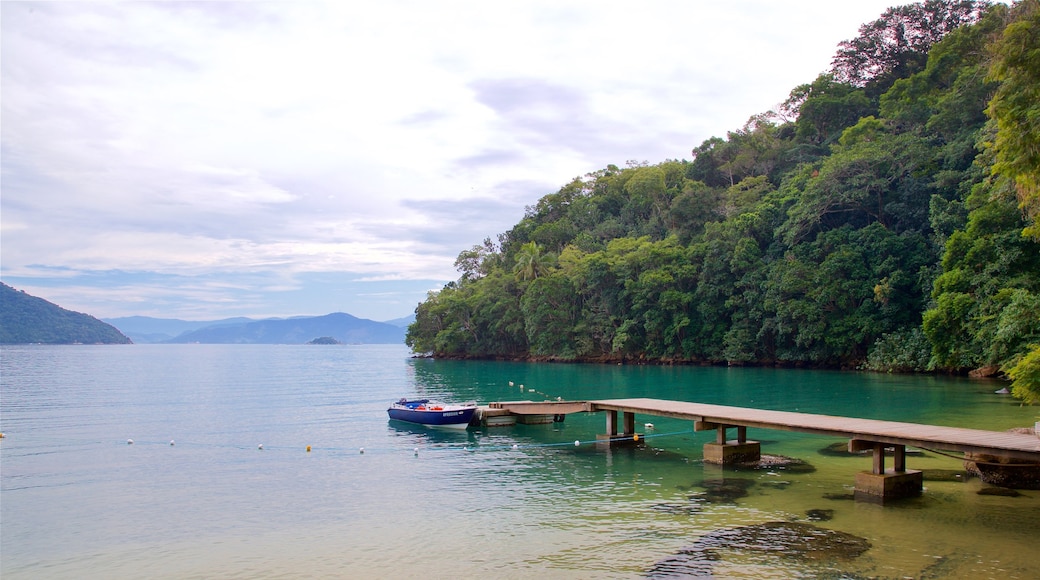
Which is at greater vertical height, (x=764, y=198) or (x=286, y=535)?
(x=764, y=198)

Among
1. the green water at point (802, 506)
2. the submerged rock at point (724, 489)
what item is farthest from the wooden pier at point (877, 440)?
the submerged rock at point (724, 489)

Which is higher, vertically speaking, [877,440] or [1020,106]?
[1020,106]

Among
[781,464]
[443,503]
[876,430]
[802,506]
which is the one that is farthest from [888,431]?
[443,503]

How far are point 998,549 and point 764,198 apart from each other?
195 feet

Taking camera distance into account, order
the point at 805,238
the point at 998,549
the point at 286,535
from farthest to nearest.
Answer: the point at 805,238
the point at 286,535
the point at 998,549

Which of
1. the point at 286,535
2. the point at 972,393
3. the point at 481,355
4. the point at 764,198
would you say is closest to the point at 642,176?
the point at 764,198

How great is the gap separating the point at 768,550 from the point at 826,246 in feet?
165

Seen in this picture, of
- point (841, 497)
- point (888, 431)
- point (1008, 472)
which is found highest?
point (888, 431)

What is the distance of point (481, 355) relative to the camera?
316 feet

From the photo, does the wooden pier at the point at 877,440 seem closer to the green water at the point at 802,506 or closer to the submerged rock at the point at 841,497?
the submerged rock at the point at 841,497

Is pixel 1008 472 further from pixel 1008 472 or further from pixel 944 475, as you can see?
pixel 944 475

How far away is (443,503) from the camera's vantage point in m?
16.2

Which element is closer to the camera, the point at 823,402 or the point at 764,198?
the point at 823,402

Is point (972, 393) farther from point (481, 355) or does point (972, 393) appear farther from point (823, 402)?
point (481, 355)
